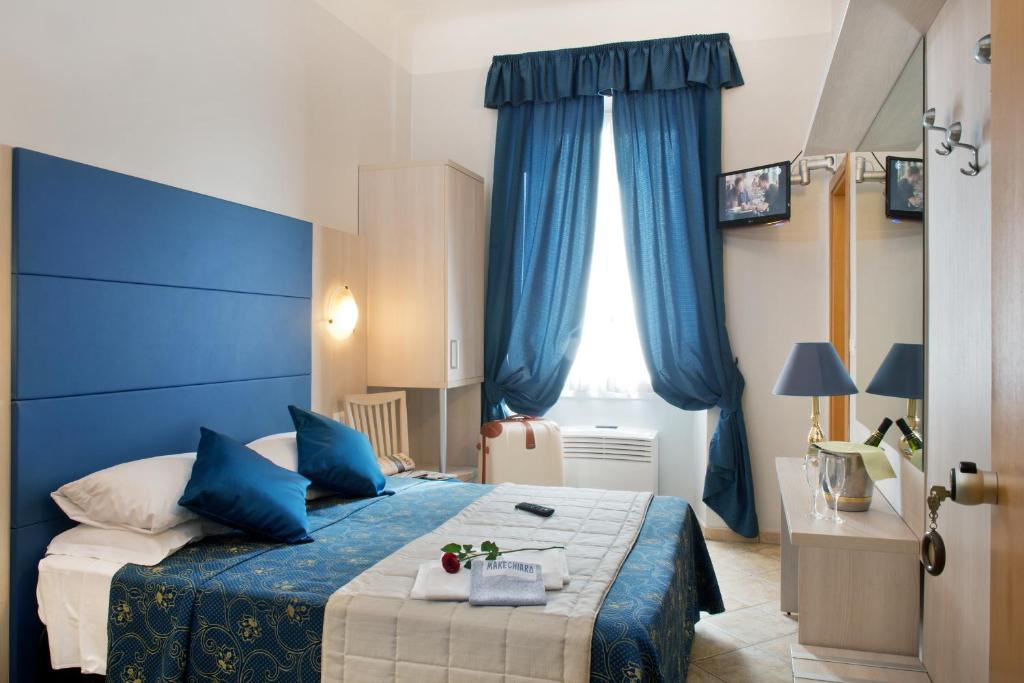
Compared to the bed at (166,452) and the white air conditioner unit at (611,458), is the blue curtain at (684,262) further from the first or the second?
the bed at (166,452)

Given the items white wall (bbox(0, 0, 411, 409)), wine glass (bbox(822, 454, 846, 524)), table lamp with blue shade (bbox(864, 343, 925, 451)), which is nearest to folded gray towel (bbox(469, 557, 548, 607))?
wine glass (bbox(822, 454, 846, 524))

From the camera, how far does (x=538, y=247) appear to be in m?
4.56

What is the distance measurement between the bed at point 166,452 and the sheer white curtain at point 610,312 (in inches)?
64.5

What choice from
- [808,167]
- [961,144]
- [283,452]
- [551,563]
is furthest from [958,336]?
[808,167]

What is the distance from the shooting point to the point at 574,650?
5.78ft

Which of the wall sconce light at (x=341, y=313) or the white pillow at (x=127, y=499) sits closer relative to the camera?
the white pillow at (x=127, y=499)

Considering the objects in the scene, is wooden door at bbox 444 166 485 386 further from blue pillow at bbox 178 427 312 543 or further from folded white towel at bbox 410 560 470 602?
folded white towel at bbox 410 560 470 602

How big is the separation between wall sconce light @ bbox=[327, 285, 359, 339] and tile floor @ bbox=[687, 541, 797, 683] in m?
2.33

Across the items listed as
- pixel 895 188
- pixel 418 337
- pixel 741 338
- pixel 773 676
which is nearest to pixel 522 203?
pixel 418 337

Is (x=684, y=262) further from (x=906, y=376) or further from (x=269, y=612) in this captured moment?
(x=269, y=612)

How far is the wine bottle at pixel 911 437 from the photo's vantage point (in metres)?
1.95

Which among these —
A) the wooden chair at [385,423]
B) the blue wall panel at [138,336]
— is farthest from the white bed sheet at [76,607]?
the wooden chair at [385,423]

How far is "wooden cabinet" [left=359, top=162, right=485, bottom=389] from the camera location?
4219mm

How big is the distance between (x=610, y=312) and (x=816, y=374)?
76.2 inches
